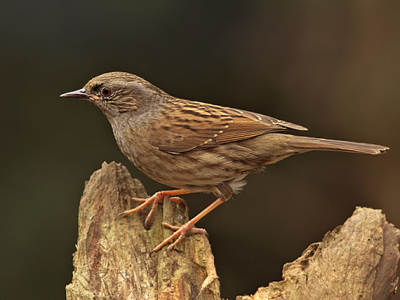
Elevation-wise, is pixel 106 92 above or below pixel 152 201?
above

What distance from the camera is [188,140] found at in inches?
149

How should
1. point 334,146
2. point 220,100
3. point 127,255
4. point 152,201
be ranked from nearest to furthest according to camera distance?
1. point 127,255
2. point 334,146
3. point 152,201
4. point 220,100

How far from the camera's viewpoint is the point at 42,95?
5105mm

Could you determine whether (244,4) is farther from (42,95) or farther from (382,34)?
(42,95)

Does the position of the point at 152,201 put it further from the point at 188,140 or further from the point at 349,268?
the point at 349,268

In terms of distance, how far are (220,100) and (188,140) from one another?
160 centimetres

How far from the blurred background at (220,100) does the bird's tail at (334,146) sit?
1.43 meters

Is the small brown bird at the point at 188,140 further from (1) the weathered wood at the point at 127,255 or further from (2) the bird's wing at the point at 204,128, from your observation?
(1) the weathered wood at the point at 127,255

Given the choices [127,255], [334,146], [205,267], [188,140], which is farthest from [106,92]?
[334,146]

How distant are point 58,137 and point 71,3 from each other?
1.27 meters

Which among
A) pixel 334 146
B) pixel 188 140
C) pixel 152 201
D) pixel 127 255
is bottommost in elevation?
pixel 127 255

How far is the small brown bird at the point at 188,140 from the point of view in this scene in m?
3.75

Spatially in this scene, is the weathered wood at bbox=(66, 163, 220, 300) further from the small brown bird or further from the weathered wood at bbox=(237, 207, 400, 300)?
the weathered wood at bbox=(237, 207, 400, 300)

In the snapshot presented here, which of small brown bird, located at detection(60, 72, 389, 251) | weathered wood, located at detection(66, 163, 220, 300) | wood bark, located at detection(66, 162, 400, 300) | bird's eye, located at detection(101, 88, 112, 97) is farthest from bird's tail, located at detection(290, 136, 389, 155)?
bird's eye, located at detection(101, 88, 112, 97)
